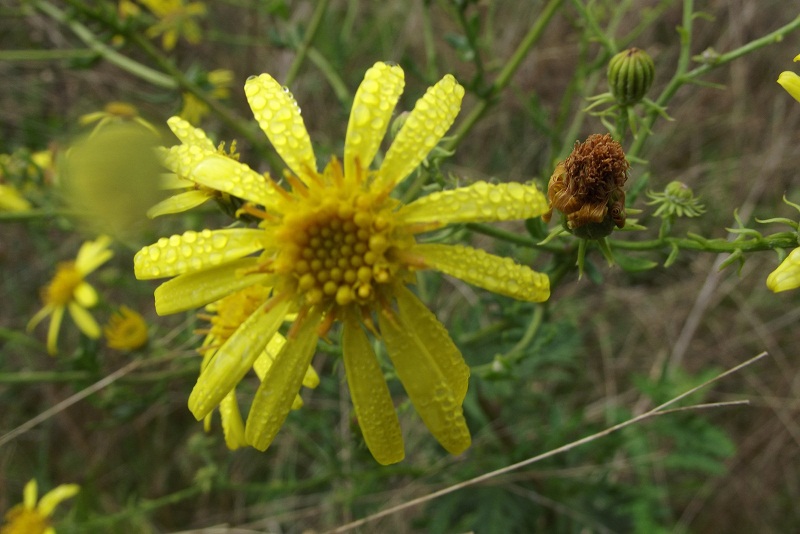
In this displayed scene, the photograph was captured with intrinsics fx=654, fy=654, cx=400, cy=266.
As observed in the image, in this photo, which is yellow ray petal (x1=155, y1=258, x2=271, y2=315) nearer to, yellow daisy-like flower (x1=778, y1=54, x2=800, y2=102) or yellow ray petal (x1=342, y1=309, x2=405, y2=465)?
yellow ray petal (x1=342, y1=309, x2=405, y2=465)

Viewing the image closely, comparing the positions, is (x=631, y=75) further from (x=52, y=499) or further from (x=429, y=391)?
(x=52, y=499)

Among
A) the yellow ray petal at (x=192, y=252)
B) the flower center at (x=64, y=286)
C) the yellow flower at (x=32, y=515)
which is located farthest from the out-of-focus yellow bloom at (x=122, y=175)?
the yellow flower at (x=32, y=515)

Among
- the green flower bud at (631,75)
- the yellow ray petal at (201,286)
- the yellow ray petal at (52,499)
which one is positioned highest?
the green flower bud at (631,75)

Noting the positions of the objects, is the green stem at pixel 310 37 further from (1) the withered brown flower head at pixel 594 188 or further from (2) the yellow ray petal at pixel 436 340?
(1) the withered brown flower head at pixel 594 188

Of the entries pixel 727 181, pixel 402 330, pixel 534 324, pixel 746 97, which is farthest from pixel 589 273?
pixel 746 97

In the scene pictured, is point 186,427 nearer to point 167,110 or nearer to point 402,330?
point 167,110

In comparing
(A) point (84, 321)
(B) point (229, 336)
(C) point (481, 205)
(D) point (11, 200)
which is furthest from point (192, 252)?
(A) point (84, 321)

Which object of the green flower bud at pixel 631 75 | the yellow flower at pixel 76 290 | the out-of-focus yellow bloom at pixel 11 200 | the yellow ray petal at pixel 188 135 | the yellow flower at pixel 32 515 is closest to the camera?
the yellow ray petal at pixel 188 135

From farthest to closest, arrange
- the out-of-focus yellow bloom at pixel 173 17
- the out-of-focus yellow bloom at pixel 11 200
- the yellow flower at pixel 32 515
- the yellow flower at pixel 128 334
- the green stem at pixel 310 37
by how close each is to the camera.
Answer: the out-of-focus yellow bloom at pixel 173 17
the yellow flower at pixel 32 515
the out-of-focus yellow bloom at pixel 11 200
the yellow flower at pixel 128 334
the green stem at pixel 310 37
